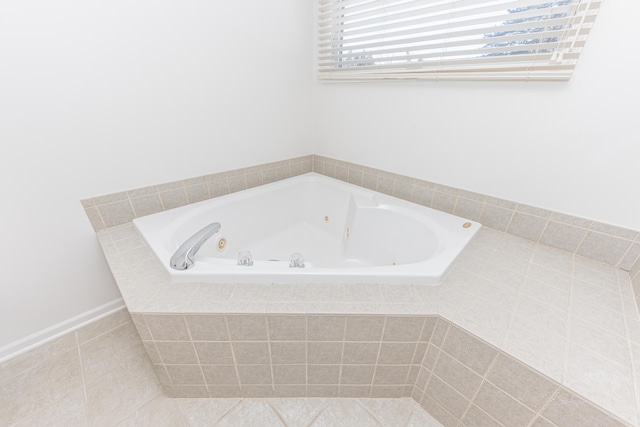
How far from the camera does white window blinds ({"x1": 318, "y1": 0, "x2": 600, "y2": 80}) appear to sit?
2.85 ft

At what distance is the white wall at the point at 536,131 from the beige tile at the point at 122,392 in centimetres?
152

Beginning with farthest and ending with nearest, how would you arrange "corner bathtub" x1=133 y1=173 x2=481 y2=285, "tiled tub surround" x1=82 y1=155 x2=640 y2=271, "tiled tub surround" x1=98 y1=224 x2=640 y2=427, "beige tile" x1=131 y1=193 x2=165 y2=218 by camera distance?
"beige tile" x1=131 y1=193 x2=165 y2=218 < "tiled tub surround" x1=82 y1=155 x2=640 y2=271 < "corner bathtub" x1=133 y1=173 x2=481 y2=285 < "tiled tub surround" x1=98 y1=224 x2=640 y2=427

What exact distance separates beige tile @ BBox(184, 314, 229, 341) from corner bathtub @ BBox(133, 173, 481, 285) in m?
0.13

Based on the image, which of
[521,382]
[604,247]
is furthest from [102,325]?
[604,247]

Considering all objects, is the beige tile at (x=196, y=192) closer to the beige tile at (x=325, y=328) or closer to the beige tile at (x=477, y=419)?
the beige tile at (x=325, y=328)

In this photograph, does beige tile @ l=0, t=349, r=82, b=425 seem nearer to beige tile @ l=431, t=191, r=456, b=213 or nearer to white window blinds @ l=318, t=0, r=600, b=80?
beige tile @ l=431, t=191, r=456, b=213

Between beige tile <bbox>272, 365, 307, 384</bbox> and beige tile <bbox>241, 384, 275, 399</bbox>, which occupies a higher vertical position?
beige tile <bbox>272, 365, 307, 384</bbox>

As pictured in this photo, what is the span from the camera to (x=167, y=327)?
0.77m

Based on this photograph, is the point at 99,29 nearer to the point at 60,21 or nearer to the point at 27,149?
the point at 60,21

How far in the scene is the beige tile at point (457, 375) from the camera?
76 cm

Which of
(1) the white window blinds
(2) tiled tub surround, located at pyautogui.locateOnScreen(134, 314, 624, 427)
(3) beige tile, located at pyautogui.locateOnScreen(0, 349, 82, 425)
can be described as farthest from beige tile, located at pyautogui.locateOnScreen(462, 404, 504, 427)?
(3) beige tile, located at pyautogui.locateOnScreen(0, 349, 82, 425)

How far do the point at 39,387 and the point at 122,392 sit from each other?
321 millimetres

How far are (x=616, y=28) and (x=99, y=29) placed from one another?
175 cm

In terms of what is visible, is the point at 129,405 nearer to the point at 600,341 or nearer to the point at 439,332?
the point at 439,332
